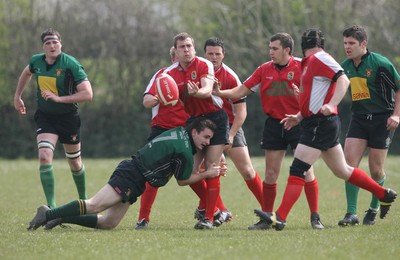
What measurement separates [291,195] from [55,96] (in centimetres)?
323

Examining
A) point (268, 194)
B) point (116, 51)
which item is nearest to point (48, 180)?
point (268, 194)

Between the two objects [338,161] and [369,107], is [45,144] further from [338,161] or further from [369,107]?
[369,107]

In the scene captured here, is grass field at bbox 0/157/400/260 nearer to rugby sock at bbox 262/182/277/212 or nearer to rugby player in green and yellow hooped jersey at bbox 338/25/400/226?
rugby sock at bbox 262/182/277/212

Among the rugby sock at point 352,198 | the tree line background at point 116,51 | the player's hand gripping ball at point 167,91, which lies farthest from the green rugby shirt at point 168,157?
the tree line background at point 116,51

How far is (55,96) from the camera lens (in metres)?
10.0

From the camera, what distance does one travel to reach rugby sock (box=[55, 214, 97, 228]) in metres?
8.76

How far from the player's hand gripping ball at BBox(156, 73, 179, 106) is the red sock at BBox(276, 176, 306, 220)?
1445 millimetres

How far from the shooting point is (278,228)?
8422 millimetres

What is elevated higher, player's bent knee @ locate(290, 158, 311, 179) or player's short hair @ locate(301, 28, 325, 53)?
player's short hair @ locate(301, 28, 325, 53)

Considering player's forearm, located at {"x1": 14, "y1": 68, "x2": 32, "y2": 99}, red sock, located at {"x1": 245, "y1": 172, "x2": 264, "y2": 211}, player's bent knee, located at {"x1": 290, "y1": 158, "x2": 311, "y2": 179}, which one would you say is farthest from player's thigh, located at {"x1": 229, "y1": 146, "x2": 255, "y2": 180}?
player's forearm, located at {"x1": 14, "y1": 68, "x2": 32, "y2": 99}

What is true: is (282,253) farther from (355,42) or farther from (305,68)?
(355,42)

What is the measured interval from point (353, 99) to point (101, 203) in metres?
3.02

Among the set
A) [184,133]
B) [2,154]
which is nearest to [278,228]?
[184,133]

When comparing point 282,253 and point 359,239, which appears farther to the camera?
point 359,239
